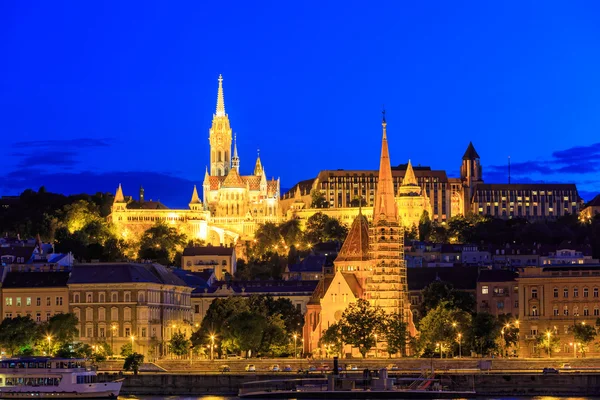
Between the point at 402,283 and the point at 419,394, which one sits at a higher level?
the point at 402,283

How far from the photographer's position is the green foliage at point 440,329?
5374 inches

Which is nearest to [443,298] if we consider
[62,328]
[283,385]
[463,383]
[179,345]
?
[179,345]

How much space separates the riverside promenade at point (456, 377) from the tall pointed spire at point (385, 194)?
28.6m

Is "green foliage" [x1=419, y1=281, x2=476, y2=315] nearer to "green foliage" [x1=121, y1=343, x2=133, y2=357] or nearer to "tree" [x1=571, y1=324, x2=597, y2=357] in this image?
"tree" [x1=571, y1=324, x2=597, y2=357]

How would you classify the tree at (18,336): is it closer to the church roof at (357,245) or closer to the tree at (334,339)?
the tree at (334,339)

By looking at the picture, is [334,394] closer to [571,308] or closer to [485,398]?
[485,398]

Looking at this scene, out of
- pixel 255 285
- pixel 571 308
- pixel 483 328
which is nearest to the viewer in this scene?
pixel 483 328

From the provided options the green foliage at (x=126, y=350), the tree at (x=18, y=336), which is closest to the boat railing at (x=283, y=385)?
the green foliage at (x=126, y=350)

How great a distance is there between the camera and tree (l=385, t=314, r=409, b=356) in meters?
137

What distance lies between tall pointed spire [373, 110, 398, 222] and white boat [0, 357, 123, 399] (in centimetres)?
4661

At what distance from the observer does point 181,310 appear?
165m

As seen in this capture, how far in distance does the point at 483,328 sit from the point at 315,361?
17.3 metres

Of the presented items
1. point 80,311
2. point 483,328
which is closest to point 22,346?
point 80,311

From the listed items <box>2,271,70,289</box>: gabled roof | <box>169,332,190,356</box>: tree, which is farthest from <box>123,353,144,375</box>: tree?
<box>2,271,70,289</box>: gabled roof
